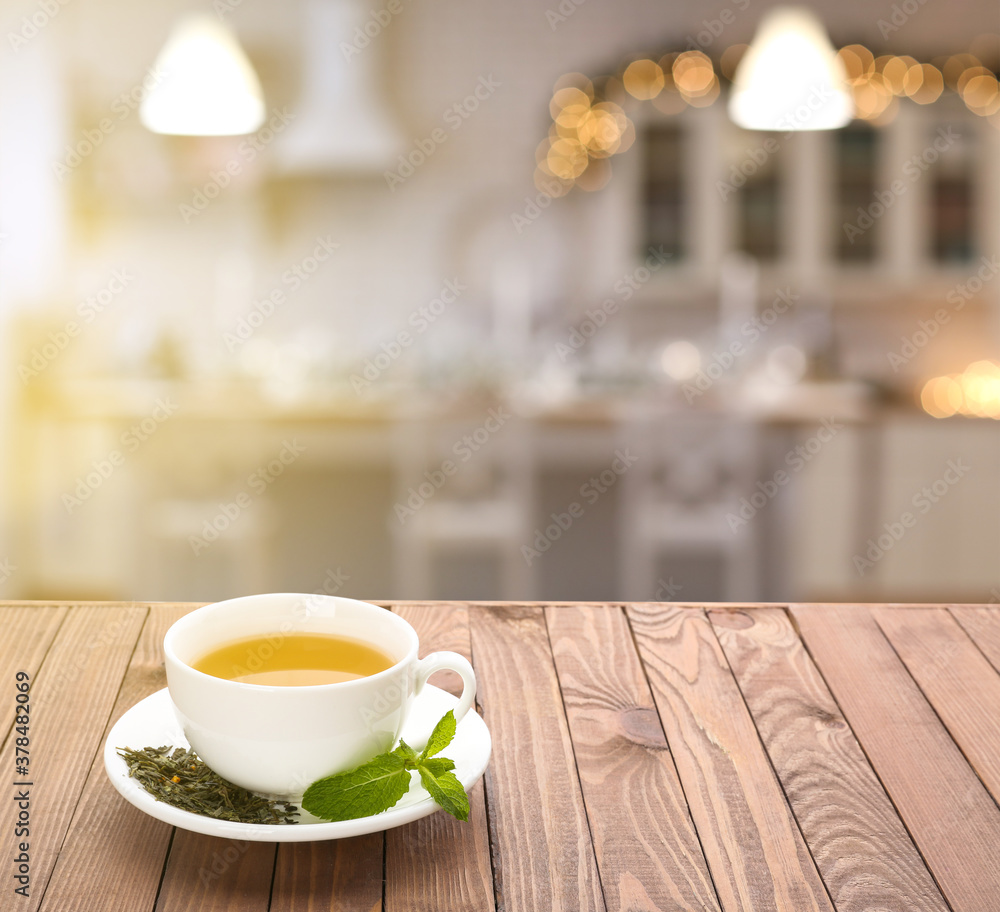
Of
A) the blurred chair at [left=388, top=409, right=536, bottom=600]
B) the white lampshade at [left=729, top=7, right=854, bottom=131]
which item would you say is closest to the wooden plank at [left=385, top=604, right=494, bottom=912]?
the white lampshade at [left=729, top=7, right=854, bottom=131]

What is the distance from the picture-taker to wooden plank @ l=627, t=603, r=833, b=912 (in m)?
0.46

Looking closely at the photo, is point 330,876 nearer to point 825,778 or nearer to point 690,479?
point 825,778

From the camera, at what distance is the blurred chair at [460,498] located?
126 inches

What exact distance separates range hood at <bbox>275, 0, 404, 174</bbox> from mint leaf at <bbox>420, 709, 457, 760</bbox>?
3.13 meters

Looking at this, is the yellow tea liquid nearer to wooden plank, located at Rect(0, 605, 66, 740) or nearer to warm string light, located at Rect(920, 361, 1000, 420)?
wooden plank, located at Rect(0, 605, 66, 740)

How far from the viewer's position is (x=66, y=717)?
59 centimetres

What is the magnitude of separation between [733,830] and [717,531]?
9.07 feet

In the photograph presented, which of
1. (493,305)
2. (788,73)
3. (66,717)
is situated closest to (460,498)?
(493,305)

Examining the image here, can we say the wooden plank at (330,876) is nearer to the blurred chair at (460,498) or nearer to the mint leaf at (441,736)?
the mint leaf at (441,736)

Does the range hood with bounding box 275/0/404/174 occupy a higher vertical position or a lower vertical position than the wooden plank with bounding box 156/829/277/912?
higher

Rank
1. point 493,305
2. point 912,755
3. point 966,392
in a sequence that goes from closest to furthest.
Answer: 1. point 912,755
2. point 966,392
3. point 493,305

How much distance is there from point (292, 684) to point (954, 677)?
442 millimetres

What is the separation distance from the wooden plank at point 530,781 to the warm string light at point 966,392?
9.17 feet

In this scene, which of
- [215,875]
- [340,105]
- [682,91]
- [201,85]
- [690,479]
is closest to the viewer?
[215,875]
